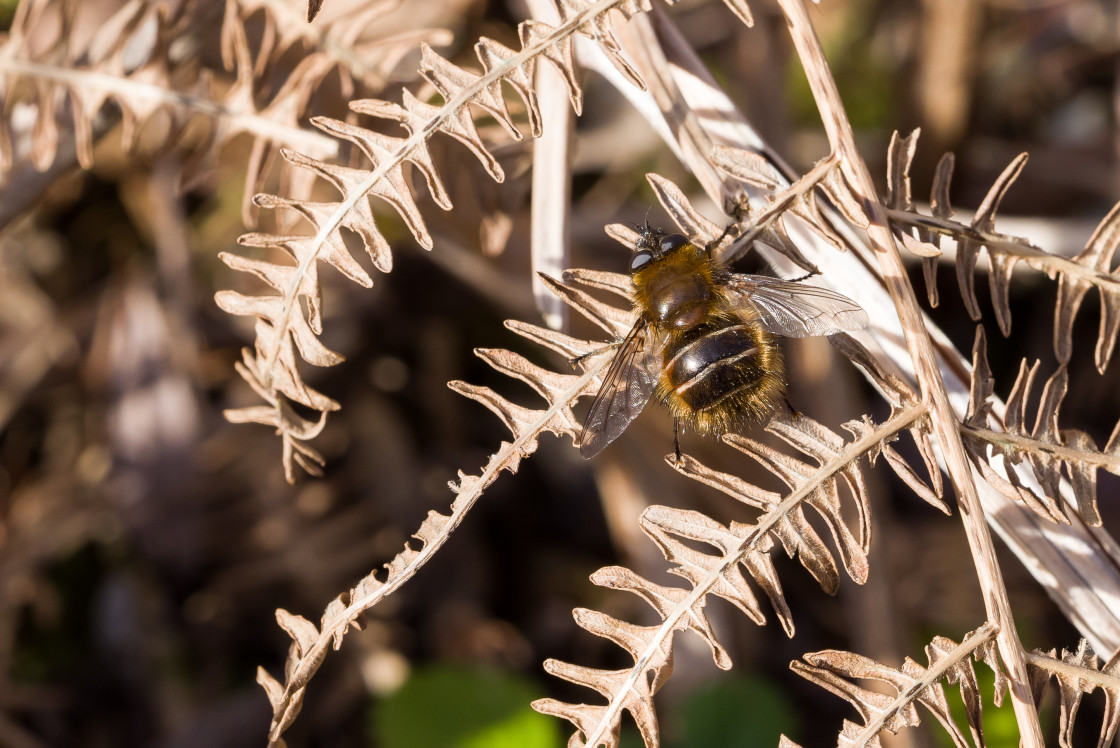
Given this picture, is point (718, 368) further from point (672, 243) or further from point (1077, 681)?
point (1077, 681)

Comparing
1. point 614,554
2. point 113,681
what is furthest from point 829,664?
point 113,681

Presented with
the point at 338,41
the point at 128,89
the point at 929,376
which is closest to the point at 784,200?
the point at 929,376

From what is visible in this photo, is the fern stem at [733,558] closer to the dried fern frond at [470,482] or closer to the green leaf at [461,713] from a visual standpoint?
the dried fern frond at [470,482]

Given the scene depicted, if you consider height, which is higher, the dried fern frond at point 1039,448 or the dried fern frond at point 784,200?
the dried fern frond at point 784,200

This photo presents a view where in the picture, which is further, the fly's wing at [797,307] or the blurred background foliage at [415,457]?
the blurred background foliage at [415,457]

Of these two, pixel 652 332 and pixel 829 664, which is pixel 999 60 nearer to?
pixel 652 332

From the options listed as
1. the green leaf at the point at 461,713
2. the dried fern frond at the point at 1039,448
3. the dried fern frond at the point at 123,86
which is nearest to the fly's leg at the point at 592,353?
the dried fern frond at the point at 1039,448
